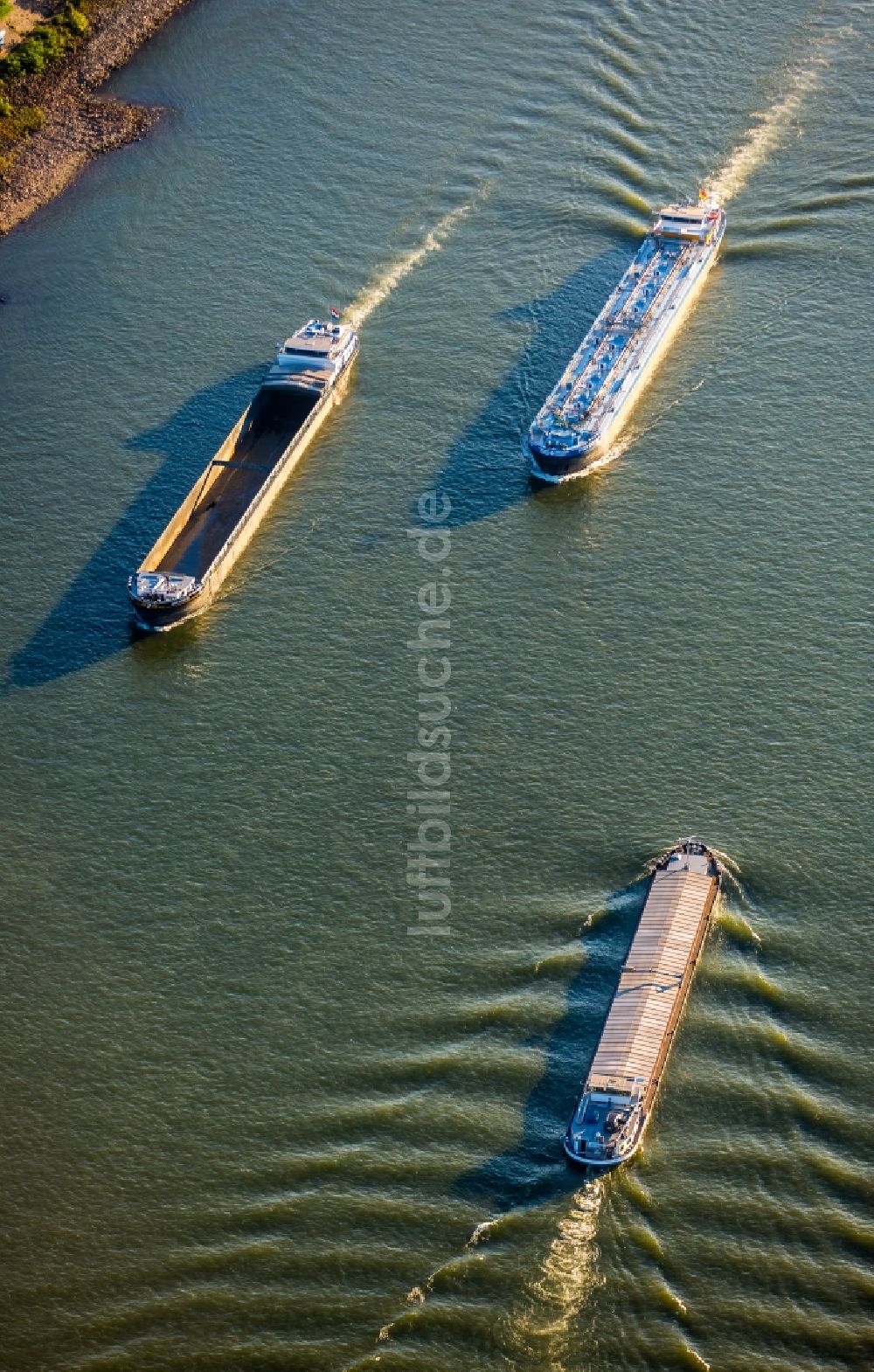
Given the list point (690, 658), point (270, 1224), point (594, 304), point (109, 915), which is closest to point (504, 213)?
point (594, 304)

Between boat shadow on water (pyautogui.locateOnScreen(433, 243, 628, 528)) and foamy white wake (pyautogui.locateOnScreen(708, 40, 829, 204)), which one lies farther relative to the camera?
foamy white wake (pyautogui.locateOnScreen(708, 40, 829, 204))

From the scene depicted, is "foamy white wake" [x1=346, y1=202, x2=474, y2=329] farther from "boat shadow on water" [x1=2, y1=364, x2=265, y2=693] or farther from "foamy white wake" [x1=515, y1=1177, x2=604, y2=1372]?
"foamy white wake" [x1=515, y1=1177, x2=604, y2=1372]

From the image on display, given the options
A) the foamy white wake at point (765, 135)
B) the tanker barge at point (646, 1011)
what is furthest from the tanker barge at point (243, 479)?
the tanker barge at point (646, 1011)

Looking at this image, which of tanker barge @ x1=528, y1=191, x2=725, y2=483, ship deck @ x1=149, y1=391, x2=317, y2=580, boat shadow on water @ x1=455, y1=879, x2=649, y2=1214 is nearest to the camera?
boat shadow on water @ x1=455, y1=879, x2=649, y2=1214

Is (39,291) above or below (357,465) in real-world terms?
above

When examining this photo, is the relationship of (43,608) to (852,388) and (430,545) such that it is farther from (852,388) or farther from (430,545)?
(852,388)

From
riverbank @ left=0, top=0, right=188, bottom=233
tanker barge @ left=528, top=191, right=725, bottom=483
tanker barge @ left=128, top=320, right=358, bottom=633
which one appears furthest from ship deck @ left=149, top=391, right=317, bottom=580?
riverbank @ left=0, top=0, right=188, bottom=233

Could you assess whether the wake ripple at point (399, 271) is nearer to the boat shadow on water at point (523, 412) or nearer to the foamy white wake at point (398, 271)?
the foamy white wake at point (398, 271)
